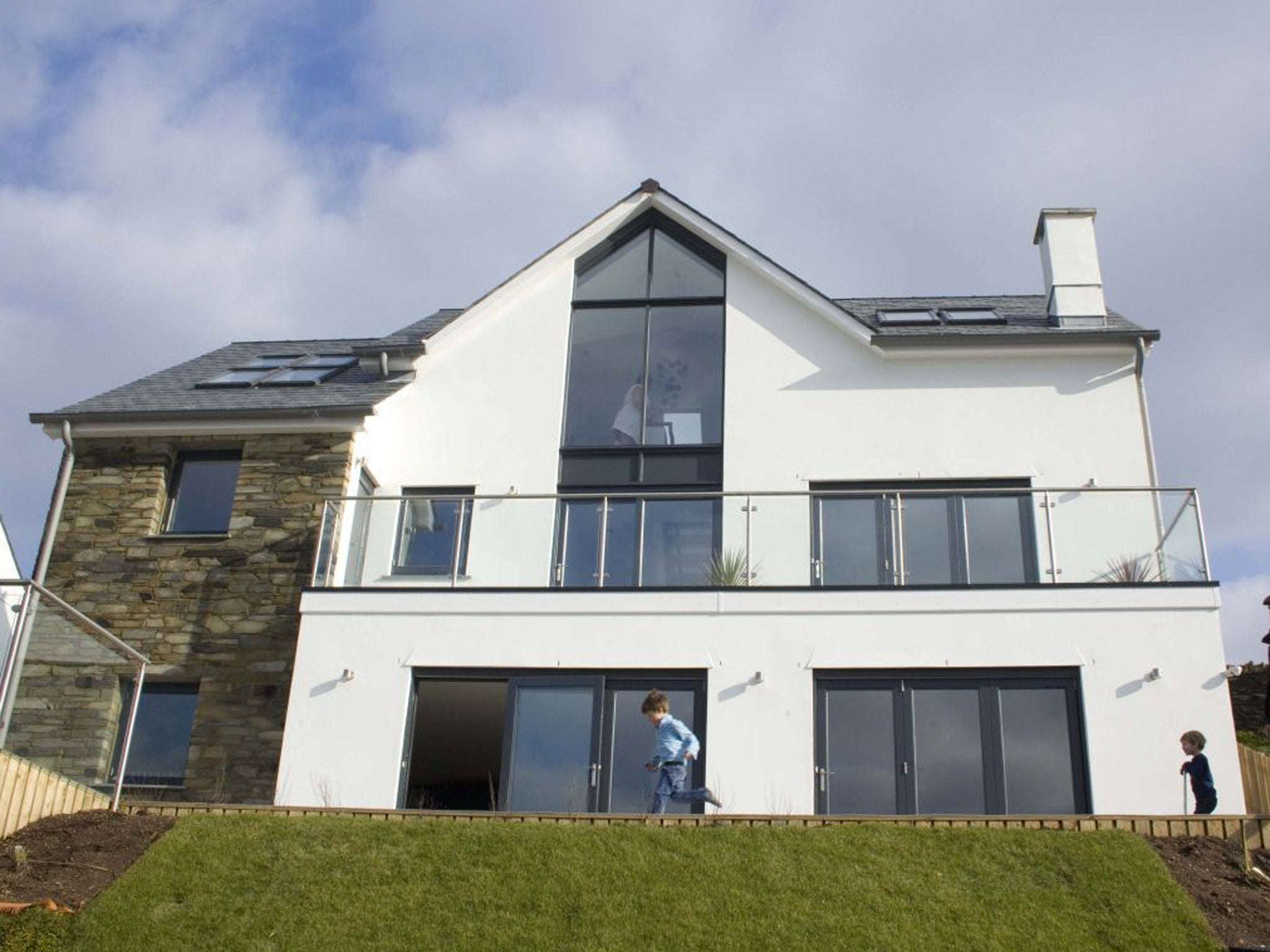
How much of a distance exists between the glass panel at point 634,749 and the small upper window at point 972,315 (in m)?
7.11

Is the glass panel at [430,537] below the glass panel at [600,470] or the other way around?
below

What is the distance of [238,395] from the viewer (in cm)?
1908

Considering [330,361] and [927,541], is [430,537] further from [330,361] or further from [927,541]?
[927,541]

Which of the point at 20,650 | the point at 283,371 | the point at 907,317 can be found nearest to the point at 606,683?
the point at 20,650

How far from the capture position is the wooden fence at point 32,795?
12938 mm

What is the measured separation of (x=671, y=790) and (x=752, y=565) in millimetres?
3180

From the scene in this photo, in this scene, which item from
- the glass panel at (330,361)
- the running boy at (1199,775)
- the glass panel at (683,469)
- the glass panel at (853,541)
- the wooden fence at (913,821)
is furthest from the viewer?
the glass panel at (330,361)

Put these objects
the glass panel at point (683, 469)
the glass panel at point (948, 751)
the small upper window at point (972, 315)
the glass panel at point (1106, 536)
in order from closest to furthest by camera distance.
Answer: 1. the glass panel at point (948, 751)
2. the glass panel at point (1106, 536)
3. the glass panel at point (683, 469)
4. the small upper window at point (972, 315)

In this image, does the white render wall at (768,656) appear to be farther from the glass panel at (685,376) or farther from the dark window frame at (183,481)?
the glass panel at (685,376)

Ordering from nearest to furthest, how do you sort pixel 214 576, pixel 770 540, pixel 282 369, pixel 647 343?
pixel 770 540 → pixel 214 576 → pixel 647 343 → pixel 282 369

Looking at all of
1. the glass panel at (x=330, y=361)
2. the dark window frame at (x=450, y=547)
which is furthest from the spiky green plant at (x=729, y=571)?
the glass panel at (x=330, y=361)

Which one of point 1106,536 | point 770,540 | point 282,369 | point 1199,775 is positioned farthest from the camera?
point 282,369

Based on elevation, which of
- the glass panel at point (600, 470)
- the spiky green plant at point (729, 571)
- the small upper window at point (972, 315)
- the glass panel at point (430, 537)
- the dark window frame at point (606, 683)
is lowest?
the dark window frame at point (606, 683)

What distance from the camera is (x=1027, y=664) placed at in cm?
1520
